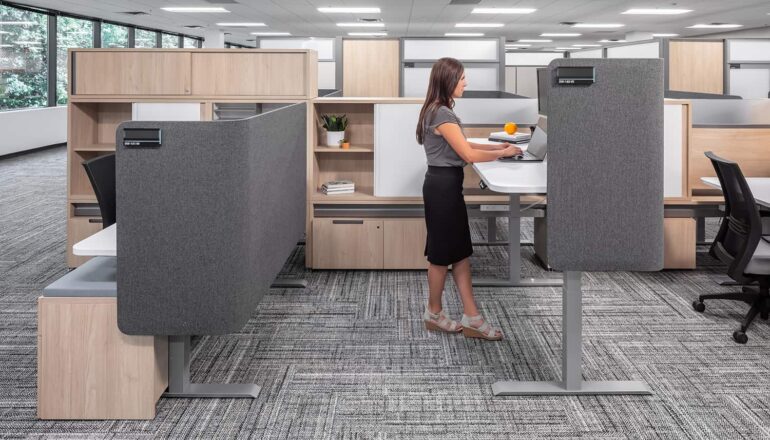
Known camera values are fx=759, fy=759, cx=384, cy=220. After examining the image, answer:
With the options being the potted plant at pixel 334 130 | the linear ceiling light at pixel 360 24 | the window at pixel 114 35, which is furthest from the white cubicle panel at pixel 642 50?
the window at pixel 114 35

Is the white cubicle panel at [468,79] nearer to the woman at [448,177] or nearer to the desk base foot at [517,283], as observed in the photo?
the desk base foot at [517,283]

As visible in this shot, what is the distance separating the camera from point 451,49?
5.28m

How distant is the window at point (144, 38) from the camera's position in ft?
48.0

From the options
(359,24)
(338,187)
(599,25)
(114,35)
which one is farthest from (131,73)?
(599,25)

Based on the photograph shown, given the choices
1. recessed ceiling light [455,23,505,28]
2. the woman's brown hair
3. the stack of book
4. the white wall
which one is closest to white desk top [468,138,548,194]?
the woman's brown hair

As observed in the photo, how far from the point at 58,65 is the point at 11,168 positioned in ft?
10.1

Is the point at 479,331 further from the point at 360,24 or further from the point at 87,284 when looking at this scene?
the point at 360,24

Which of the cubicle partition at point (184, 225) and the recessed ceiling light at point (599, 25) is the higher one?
the recessed ceiling light at point (599, 25)

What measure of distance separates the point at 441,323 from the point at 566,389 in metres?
0.76

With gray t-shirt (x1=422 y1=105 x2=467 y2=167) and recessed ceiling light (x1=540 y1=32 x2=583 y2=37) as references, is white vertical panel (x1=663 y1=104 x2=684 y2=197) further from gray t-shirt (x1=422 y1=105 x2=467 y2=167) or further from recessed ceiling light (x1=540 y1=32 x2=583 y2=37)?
recessed ceiling light (x1=540 y1=32 x2=583 y2=37)

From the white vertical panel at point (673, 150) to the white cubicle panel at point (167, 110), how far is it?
2.52 m

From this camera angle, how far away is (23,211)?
6.00m

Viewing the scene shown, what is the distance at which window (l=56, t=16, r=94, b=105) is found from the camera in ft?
37.0

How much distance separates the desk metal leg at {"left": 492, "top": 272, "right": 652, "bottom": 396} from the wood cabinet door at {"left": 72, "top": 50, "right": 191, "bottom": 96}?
2525 mm
